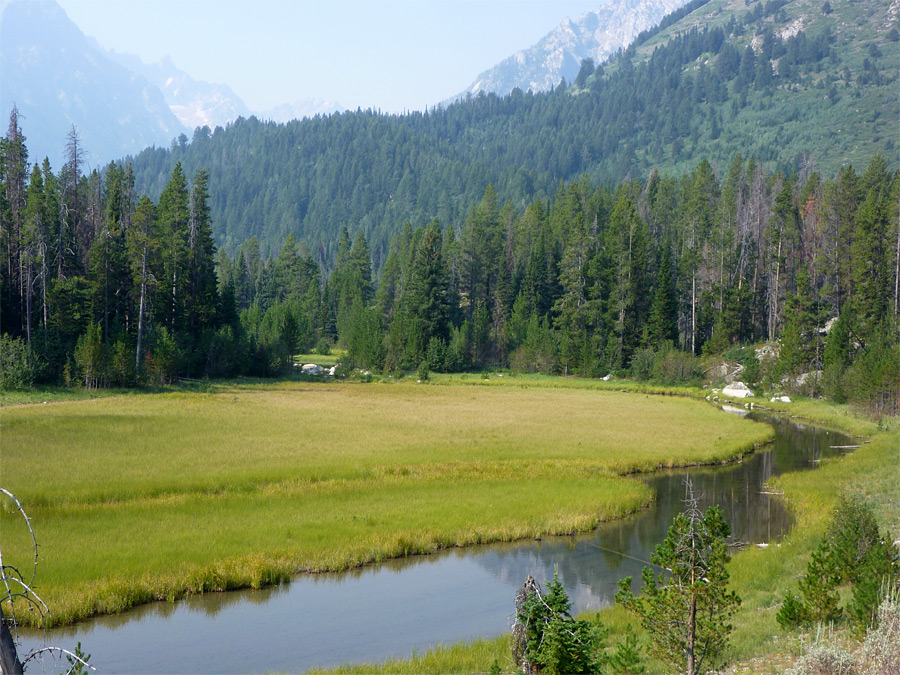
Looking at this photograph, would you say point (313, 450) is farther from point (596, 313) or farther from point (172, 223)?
point (596, 313)

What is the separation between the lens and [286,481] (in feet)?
93.4

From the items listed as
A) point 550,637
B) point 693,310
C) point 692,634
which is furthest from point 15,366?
point 693,310

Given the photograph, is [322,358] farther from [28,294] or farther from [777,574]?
[777,574]

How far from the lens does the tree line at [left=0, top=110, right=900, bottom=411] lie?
2393 inches

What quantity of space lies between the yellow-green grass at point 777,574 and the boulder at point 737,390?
31912 millimetres

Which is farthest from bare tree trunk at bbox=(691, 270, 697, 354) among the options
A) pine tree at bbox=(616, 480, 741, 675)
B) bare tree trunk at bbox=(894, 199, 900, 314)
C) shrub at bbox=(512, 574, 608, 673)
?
shrub at bbox=(512, 574, 608, 673)

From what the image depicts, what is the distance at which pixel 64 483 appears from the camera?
25531 millimetres

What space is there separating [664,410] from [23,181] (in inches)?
→ 2315

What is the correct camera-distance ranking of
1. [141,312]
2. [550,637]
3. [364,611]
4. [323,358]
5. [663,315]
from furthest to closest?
[323,358], [663,315], [141,312], [364,611], [550,637]

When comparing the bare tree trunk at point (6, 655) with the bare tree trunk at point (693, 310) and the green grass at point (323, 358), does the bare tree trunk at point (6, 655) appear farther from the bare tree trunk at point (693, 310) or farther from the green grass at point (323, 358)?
Result: the bare tree trunk at point (693, 310)

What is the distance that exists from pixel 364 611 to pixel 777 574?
36.1ft

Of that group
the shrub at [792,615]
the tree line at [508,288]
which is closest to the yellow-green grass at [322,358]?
the tree line at [508,288]

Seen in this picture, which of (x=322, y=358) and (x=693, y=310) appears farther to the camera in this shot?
(x=322, y=358)

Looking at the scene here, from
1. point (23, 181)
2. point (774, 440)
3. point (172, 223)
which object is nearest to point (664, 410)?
point (774, 440)
